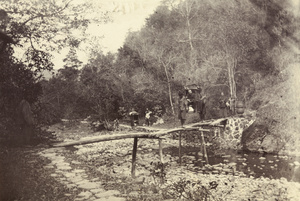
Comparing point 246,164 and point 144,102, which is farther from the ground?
point 144,102

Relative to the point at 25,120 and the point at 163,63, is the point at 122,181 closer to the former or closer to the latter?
the point at 25,120

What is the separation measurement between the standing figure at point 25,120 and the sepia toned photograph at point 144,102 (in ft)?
0.11

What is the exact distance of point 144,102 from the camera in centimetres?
2070

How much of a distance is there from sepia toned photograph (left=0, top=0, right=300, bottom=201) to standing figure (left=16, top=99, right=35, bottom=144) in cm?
3

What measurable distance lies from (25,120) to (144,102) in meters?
14.2

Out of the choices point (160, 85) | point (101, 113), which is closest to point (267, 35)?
point (160, 85)

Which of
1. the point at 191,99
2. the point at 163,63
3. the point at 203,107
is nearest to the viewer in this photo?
the point at 203,107

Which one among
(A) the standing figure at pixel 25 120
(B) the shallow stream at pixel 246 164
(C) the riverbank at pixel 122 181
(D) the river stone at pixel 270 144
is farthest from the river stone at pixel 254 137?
(A) the standing figure at pixel 25 120

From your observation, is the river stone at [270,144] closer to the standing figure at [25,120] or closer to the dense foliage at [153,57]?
the dense foliage at [153,57]

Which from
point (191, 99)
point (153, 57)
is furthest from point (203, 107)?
point (153, 57)

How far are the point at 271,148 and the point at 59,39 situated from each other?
8826 mm

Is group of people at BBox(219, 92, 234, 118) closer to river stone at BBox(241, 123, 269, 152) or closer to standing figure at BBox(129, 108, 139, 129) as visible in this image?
river stone at BBox(241, 123, 269, 152)

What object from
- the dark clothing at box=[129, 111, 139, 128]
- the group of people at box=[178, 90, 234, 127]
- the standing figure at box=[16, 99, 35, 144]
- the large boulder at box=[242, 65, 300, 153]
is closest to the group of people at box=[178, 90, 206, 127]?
the group of people at box=[178, 90, 234, 127]

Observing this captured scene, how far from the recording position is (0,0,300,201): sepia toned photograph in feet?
19.4
